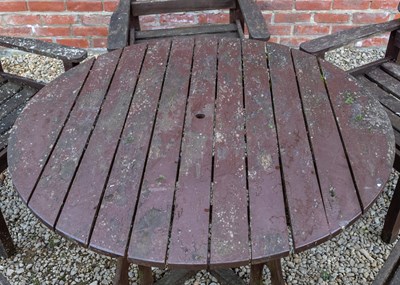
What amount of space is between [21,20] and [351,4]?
88.9 inches

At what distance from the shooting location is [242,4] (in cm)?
239

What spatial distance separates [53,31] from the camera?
10.6ft

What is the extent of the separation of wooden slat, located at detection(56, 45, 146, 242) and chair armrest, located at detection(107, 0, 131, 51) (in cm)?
19

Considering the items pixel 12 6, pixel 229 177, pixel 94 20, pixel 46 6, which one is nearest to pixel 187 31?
pixel 94 20

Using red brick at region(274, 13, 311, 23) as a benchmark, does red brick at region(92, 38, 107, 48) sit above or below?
below

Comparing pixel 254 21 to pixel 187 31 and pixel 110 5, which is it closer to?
pixel 187 31

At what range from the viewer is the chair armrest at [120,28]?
203 centimetres

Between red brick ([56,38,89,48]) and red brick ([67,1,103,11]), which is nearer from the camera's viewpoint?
red brick ([67,1,103,11])

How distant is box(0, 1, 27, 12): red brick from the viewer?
3098 mm

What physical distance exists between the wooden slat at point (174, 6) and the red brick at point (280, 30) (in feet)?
2.27

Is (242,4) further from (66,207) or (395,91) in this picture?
(66,207)

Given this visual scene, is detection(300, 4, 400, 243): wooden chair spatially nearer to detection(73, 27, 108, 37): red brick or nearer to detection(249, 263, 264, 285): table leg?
detection(249, 263, 264, 285): table leg

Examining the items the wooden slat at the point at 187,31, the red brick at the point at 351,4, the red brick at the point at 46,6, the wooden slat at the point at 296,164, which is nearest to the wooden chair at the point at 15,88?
the wooden slat at the point at 187,31

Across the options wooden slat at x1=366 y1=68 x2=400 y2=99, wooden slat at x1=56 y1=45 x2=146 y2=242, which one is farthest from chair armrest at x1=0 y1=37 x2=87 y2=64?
wooden slat at x1=366 y1=68 x2=400 y2=99
